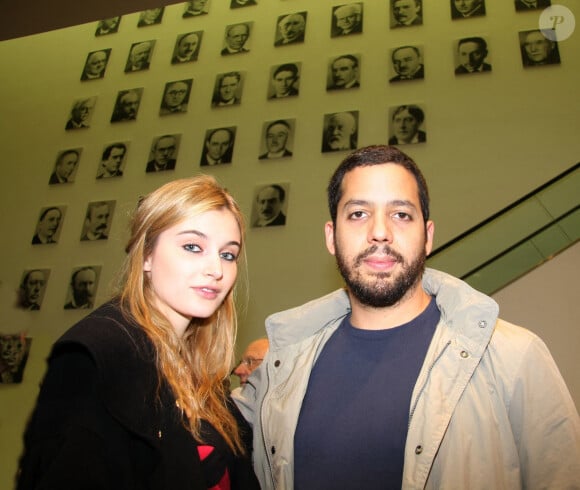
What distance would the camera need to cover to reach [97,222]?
3922mm

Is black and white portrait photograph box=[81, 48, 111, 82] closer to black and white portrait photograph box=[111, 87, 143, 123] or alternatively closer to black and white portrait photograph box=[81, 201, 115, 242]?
black and white portrait photograph box=[111, 87, 143, 123]

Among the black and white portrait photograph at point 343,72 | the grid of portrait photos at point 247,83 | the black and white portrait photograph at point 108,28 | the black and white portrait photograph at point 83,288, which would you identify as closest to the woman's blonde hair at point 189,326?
the grid of portrait photos at point 247,83

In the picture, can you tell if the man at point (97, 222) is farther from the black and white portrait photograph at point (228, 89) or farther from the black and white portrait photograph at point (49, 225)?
the black and white portrait photograph at point (228, 89)

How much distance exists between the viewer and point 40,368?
3584 millimetres

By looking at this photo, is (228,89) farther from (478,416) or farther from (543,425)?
(543,425)

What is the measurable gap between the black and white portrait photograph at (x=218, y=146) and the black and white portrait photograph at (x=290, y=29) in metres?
0.96

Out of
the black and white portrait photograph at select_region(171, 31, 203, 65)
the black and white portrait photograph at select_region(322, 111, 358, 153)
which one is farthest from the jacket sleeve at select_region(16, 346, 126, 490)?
the black and white portrait photograph at select_region(171, 31, 203, 65)

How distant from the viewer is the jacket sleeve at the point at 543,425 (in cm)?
126

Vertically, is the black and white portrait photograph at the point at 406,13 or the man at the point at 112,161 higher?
the black and white portrait photograph at the point at 406,13

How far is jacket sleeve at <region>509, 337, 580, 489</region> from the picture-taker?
1263 mm

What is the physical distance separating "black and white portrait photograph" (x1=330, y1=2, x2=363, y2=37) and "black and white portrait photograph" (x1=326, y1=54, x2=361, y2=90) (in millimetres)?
268

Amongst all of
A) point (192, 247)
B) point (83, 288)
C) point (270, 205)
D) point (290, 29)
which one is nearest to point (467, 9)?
point (290, 29)

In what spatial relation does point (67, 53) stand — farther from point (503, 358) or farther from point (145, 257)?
point (503, 358)

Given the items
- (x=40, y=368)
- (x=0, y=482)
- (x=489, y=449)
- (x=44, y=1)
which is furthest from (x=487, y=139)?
(x=0, y=482)
